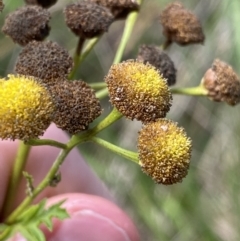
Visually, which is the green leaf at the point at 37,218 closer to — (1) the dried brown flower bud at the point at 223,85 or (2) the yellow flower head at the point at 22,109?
(2) the yellow flower head at the point at 22,109

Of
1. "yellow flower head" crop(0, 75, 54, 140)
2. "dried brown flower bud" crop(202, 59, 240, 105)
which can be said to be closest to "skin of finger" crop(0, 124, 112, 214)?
"yellow flower head" crop(0, 75, 54, 140)

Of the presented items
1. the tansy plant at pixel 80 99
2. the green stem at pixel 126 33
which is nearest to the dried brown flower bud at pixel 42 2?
the tansy plant at pixel 80 99

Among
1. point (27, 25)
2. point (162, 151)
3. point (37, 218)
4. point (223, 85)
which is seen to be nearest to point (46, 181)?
point (37, 218)

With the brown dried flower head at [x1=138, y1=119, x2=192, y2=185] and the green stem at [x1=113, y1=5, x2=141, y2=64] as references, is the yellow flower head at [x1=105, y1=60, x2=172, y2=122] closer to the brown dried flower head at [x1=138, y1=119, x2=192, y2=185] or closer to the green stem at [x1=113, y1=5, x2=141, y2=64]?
the brown dried flower head at [x1=138, y1=119, x2=192, y2=185]

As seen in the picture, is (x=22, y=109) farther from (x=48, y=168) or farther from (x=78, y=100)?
(x=48, y=168)

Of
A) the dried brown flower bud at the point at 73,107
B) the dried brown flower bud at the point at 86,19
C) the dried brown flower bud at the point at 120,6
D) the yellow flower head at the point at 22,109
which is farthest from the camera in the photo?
the dried brown flower bud at the point at 120,6

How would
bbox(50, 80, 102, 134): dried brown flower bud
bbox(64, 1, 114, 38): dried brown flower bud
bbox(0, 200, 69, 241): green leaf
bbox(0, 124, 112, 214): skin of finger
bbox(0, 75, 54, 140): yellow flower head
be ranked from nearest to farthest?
bbox(0, 75, 54, 140): yellow flower head, bbox(50, 80, 102, 134): dried brown flower bud, bbox(0, 200, 69, 241): green leaf, bbox(64, 1, 114, 38): dried brown flower bud, bbox(0, 124, 112, 214): skin of finger

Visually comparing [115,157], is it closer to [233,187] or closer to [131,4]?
[233,187]
